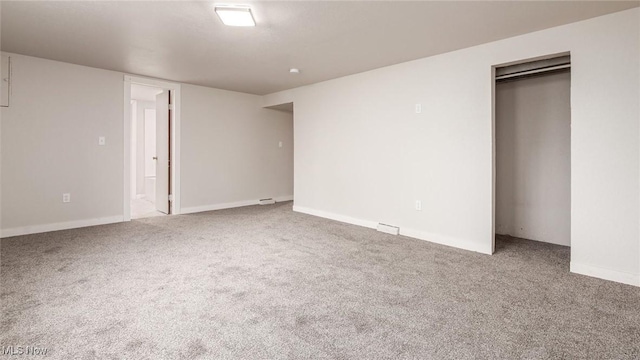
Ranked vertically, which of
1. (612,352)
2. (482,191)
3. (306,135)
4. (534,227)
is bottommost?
(612,352)

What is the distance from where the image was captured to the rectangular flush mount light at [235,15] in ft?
8.13

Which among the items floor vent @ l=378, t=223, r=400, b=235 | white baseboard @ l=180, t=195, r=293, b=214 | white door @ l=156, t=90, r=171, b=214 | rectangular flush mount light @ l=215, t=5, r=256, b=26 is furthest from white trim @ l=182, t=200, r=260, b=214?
rectangular flush mount light @ l=215, t=5, r=256, b=26

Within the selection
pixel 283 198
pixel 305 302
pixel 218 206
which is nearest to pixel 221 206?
pixel 218 206

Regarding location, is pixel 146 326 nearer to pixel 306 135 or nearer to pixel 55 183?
pixel 55 183

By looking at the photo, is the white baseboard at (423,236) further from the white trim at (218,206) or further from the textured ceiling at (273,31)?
the textured ceiling at (273,31)

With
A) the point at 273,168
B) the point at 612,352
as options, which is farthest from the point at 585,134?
the point at 273,168

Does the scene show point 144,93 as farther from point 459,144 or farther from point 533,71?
point 533,71

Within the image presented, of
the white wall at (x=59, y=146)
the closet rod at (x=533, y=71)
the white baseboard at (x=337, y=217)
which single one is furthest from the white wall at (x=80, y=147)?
the closet rod at (x=533, y=71)

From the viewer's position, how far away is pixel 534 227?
12.4 ft

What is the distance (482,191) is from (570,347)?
6.21 feet

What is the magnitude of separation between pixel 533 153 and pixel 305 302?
3373 millimetres

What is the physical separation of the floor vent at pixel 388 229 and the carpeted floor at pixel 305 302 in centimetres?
44

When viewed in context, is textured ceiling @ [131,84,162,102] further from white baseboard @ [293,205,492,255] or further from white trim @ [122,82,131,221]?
white baseboard @ [293,205,492,255]

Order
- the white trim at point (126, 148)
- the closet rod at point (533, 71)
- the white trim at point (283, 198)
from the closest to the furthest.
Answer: the closet rod at point (533, 71)
the white trim at point (126, 148)
the white trim at point (283, 198)
